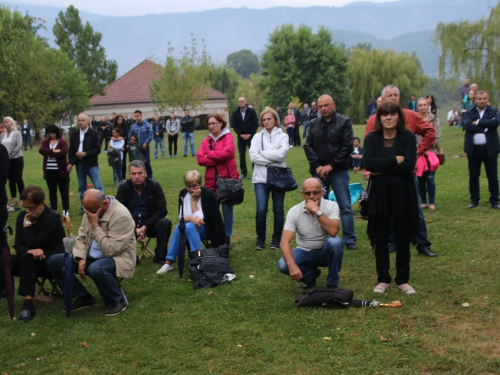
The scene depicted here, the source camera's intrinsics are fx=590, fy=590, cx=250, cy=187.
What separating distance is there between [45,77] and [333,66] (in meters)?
25.6

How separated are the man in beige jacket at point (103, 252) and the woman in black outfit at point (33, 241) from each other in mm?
189

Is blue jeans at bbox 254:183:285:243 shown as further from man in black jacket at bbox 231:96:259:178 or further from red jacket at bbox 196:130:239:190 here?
man in black jacket at bbox 231:96:259:178

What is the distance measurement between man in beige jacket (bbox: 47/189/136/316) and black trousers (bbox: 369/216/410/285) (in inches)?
103

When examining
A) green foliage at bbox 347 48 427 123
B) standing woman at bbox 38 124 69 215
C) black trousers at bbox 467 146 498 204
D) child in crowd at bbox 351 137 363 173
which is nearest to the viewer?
black trousers at bbox 467 146 498 204

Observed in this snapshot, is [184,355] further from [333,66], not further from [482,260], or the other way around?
[333,66]

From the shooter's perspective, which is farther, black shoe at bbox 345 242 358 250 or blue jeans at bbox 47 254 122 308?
black shoe at bbox 345 242 358 250

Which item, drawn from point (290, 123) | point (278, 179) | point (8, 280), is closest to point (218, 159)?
point (278, 179)

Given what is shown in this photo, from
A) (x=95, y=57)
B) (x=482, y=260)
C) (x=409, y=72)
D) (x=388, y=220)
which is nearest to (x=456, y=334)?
(x=388, y=220)

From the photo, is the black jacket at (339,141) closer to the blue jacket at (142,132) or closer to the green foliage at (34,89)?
the blue jacket at (142,132)

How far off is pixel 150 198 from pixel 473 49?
21058mm

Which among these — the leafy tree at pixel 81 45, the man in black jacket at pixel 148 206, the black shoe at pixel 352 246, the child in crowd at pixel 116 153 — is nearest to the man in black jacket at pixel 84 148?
the child in crowd at pixel 116 153

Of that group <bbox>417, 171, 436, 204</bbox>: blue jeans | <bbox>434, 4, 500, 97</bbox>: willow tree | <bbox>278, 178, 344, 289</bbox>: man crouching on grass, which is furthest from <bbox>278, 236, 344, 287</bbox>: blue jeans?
<bbox>434, 4, 500, 97</bbox>: willow tree

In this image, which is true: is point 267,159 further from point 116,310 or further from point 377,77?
point 377,77

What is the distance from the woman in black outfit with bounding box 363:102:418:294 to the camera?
6.00 m
